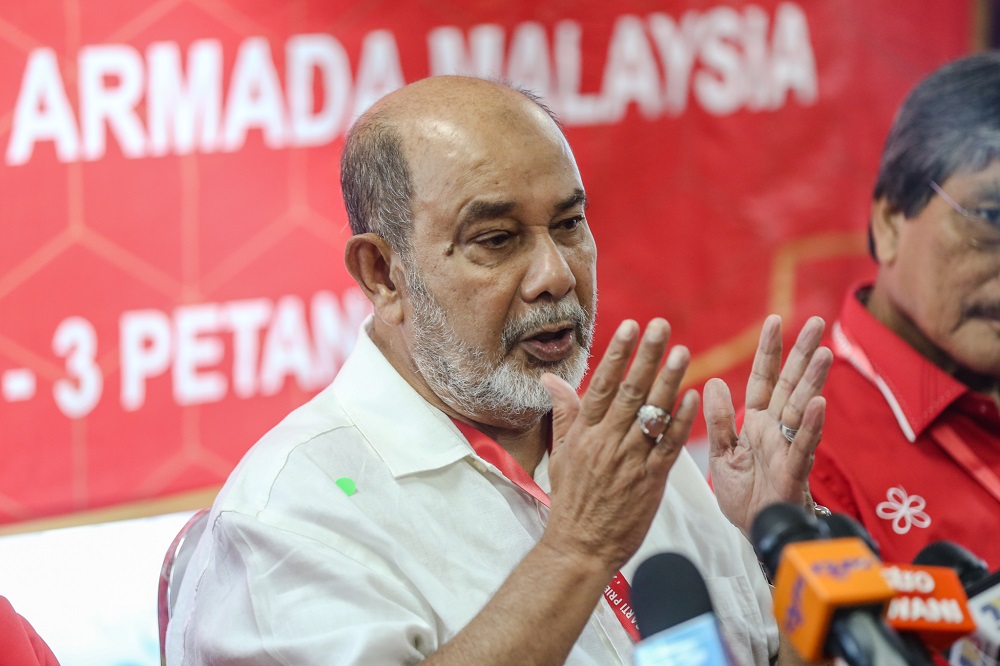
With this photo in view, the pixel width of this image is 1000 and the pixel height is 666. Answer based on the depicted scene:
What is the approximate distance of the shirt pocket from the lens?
1.95 meters

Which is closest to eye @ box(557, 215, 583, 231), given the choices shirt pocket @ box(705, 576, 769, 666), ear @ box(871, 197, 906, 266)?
shirt pocket @ box(705, 576, 769, 666)

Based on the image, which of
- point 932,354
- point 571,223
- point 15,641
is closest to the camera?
point 15,641

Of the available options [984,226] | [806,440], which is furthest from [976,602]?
[984,226]

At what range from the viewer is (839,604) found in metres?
0.99

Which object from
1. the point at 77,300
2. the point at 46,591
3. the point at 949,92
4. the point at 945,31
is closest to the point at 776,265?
the point at 945,31

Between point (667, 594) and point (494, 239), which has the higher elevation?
point (494, 239)

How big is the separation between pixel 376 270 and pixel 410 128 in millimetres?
261

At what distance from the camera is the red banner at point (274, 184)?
2834 millimetres

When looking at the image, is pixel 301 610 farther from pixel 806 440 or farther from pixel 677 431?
pixel 806 440

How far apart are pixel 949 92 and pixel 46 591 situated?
2430mm

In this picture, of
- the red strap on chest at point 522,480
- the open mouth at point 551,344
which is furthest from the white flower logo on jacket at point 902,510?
the open mouth at point 551,344

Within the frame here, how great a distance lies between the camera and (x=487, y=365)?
75.2 inches

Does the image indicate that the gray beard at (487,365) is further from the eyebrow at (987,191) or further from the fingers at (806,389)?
the eyebrow at (987,191)

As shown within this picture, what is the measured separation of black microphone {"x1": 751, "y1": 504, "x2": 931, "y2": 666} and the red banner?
2.23 meters
